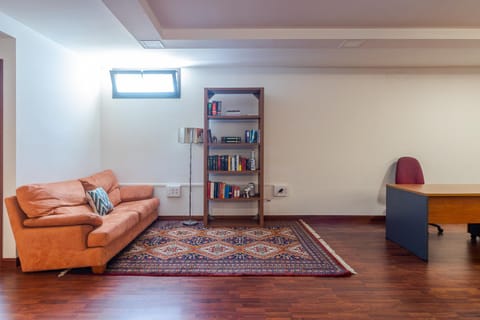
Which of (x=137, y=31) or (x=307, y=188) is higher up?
(x=137, y=31)

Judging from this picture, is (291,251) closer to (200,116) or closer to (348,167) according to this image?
(348,167)

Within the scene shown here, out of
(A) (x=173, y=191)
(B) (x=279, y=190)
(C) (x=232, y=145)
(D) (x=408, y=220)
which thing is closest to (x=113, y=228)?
(A) (x=173, y=191)

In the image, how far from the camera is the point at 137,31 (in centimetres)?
303

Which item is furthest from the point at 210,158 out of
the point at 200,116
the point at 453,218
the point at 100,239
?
the point at 453,218

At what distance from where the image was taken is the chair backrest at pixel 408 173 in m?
4.21

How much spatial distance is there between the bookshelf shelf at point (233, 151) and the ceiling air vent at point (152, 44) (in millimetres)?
956

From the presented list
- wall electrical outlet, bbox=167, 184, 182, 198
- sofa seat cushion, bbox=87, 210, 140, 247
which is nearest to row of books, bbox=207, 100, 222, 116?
wall electrical outlet, bbox=167, 184, 182, 198

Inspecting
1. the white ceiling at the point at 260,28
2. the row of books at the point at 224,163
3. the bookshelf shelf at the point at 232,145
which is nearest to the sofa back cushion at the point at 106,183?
the row of books at the point at 224,163

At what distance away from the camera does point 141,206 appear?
12.6ft

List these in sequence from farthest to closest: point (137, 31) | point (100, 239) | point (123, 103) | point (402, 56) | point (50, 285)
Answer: point (123, 103) < point (402, 56) < point (137, 31) < point (100, 239) < point (50, 285)

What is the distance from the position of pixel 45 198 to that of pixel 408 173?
4.74m

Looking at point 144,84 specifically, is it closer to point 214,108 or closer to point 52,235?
point 214,108

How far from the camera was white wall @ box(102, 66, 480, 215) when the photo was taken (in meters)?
4.68

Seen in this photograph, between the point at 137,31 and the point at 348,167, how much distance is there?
373cm
